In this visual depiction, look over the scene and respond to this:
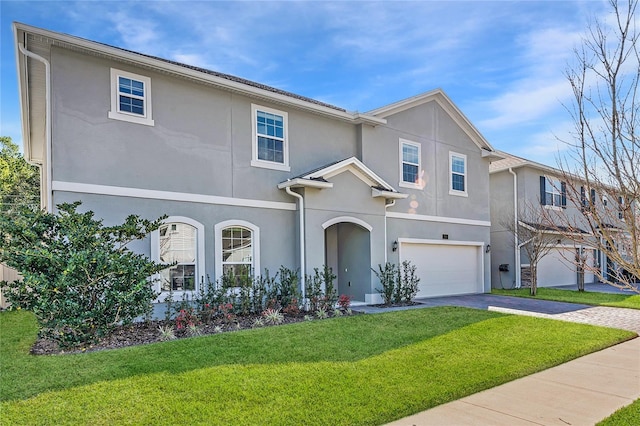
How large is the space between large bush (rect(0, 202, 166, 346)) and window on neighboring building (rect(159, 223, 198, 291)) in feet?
7.03

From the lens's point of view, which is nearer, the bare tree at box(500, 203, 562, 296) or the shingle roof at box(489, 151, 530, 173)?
the bare tree at box(500, 203, 562, 296)

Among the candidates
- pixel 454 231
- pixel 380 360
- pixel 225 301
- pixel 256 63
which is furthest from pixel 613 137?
pixel 454 231

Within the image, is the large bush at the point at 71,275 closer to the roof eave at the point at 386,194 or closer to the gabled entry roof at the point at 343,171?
the gabled entry roof at the point at 343,171

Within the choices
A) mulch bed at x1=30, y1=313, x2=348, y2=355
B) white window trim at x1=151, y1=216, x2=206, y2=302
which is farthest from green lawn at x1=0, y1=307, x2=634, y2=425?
white window trim at x1=151, y1=216, x2=206, y2=302

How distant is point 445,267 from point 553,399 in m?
11.8

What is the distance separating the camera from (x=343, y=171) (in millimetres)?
13734

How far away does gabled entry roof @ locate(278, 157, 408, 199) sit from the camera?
1263 cm

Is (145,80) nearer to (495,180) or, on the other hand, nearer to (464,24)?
(464,24)

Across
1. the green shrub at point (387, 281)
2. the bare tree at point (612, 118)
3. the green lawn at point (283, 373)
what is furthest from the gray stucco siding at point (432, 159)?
the bare tree at point (612, 118)

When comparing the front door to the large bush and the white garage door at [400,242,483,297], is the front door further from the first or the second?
the large bush

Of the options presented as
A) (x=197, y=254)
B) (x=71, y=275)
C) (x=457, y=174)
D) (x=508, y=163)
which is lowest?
(x=71, y=275)

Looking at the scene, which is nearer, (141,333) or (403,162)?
(141,333)

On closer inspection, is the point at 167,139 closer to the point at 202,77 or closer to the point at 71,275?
the point at 202,77

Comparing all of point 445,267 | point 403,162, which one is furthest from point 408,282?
point 403,162
